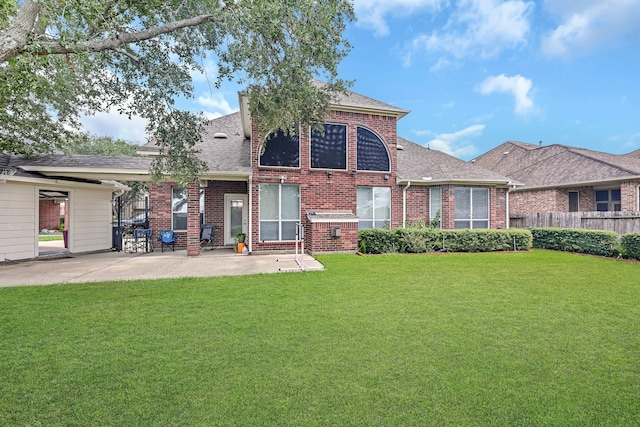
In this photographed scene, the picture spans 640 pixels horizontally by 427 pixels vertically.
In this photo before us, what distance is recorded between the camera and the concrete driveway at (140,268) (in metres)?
7.05

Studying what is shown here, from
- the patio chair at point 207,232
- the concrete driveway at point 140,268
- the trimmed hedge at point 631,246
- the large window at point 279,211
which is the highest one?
the large window at point 279,211

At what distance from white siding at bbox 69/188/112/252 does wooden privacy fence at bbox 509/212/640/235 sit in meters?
20.0

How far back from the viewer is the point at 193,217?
10.2m

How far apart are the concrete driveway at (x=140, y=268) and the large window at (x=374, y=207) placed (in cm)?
391

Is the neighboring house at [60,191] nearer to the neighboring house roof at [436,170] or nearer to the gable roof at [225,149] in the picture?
the gable roof at [225,149]

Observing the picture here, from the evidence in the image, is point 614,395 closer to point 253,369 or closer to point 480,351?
point 480,351

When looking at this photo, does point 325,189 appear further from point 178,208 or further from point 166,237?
point 166,237

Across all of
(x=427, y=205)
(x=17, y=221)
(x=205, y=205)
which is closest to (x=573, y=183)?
(x=427, y=205)

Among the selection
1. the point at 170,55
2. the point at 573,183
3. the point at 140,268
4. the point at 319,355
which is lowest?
the point at 319,355

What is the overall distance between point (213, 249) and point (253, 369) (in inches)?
405

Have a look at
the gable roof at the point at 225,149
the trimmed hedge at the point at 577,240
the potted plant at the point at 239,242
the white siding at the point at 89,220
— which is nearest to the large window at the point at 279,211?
the potted plant at the point at 239,242

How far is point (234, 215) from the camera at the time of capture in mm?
13492

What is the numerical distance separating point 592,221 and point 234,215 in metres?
15.4

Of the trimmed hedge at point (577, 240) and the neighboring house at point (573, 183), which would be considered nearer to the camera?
the trimmed hedge at point (577, 240)
